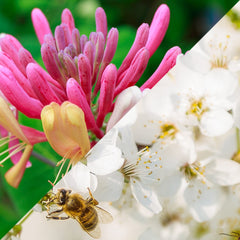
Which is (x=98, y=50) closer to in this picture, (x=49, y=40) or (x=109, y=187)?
(x=49, y=40)

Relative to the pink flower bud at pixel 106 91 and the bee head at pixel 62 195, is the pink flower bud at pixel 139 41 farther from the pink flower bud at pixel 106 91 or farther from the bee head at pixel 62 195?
the bee head at pixel 62 195

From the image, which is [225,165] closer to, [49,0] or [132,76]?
[132,76]

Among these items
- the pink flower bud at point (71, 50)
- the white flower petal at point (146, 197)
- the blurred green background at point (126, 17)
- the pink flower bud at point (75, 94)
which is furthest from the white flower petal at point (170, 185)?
the blurred green background at point (126, 17)

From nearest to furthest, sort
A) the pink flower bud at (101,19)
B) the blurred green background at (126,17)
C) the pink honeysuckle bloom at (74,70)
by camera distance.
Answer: the pink honeysuckle bloom at (74,70) < the pink flower bud at (101,19) < the blurred green background at (126,17)

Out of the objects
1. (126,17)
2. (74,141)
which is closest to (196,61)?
(74,141)

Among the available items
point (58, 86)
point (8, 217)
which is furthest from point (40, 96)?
point (8, 217)
